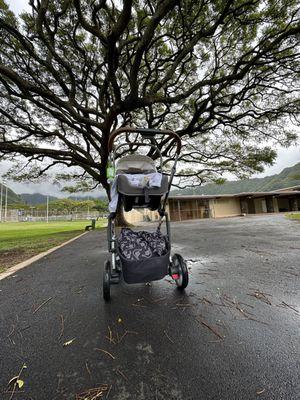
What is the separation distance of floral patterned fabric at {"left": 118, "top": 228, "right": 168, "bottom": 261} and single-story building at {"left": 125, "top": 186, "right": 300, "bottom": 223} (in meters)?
16.1

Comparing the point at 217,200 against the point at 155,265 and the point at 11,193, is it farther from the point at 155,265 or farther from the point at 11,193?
the point at 11,193

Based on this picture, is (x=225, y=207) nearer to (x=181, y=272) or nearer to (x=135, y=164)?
(x=135, y=164)

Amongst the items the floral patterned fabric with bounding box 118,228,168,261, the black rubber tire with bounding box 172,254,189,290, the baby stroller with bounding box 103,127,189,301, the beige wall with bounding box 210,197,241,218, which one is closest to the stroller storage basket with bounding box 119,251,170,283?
the baby stroller with bounding box 103,127,189,301

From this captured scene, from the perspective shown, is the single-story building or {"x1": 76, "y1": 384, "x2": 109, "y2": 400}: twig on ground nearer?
{"x1": 76, "y1": 384, "x2": 109, "y2": 400}: twig on ground

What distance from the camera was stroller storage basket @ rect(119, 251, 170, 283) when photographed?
1.56 metres

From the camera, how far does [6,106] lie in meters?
7.36

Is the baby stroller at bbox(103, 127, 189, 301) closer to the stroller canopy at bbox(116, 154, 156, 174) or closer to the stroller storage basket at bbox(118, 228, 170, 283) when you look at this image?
the stroller storage basket at bbox(118, 228, 170, 283)

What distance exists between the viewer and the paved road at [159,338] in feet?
2.86

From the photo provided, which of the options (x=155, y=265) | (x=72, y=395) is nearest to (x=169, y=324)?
(x=155, y=265)

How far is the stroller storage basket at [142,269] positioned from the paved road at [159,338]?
0.91 ft

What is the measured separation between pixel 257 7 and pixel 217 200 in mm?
18901

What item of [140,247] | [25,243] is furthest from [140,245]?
[25,243]

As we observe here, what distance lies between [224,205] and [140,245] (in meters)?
22.5

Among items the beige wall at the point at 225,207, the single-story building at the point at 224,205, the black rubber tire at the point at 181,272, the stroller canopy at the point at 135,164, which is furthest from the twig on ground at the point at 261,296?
the beige wall at the point at 225,207
